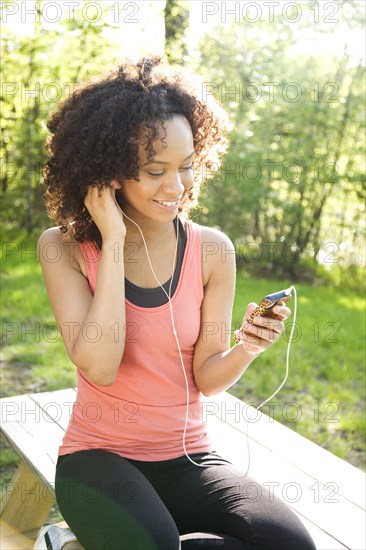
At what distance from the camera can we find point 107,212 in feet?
7.02

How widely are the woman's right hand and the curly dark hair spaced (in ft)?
0.09

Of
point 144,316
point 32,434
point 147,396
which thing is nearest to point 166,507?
point 147,396

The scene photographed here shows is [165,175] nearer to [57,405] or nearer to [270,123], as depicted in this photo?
[57,405]

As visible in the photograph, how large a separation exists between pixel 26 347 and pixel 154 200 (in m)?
3.20

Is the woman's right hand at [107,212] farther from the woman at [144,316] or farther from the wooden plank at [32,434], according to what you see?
the wooden plank at [32,434]

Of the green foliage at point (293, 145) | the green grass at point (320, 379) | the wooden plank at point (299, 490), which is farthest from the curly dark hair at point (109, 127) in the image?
the green foliage at point (293, 145)

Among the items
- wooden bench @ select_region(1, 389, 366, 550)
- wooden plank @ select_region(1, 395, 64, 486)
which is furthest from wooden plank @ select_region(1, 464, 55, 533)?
wooden plank @ select_region(1, 395, 64, 486)

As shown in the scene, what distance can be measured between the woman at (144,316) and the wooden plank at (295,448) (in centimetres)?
55

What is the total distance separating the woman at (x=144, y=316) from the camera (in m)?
1.95

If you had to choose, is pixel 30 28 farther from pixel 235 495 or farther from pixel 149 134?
pixel 235 495

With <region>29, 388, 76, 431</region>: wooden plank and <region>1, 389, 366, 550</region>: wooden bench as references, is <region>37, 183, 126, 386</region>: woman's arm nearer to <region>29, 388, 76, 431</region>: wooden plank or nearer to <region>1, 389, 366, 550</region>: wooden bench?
<region>1, 389, 366, 550</region>: wooden bench

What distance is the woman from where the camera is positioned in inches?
76.9

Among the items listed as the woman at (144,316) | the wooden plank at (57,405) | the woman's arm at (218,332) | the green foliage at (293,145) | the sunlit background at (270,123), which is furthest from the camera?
the green foliage at (293,145)

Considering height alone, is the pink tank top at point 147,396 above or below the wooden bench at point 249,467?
above
